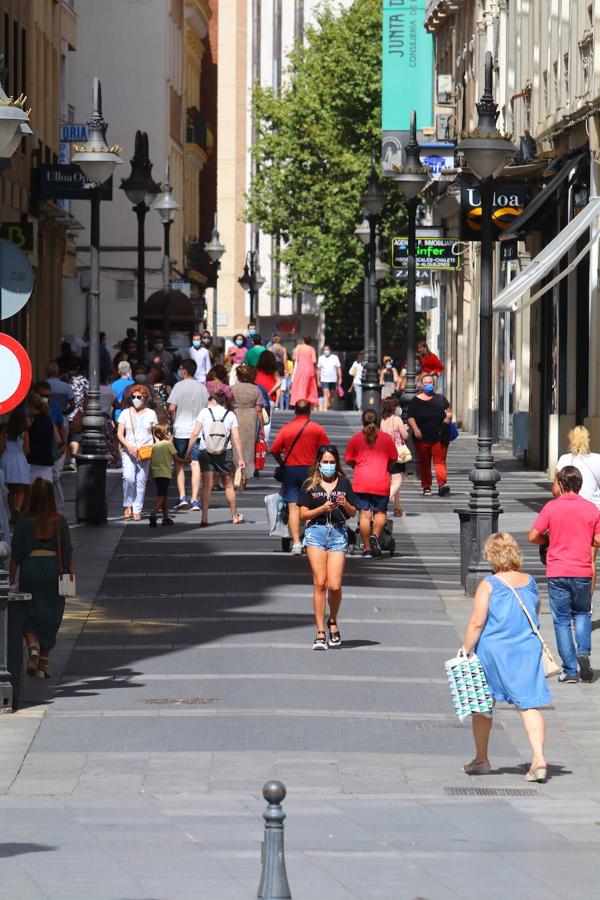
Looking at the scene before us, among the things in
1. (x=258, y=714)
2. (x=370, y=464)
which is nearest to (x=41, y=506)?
(x=258, y=714)

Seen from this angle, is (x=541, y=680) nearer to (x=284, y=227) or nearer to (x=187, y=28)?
(x=284, y=227)

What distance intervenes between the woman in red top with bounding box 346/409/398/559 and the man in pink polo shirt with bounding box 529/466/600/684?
7010mm

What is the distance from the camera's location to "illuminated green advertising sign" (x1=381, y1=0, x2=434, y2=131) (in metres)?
60.3

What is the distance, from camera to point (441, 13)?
5766cm

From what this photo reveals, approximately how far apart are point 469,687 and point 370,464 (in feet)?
34.6

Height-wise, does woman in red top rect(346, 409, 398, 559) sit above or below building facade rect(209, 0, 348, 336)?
below

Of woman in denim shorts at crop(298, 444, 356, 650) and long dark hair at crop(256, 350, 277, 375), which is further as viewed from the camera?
long dark hair at crop(256, 350, 277, 375)

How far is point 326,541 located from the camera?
1680cm

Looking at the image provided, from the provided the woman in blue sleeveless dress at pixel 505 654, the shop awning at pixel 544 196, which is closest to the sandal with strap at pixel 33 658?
the woman in blue sleeveless dress at pixel 505 654

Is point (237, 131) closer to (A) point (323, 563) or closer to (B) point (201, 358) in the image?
(B) point (201, 358)

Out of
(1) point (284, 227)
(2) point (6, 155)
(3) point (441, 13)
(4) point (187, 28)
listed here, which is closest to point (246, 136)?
(4) point (187, 28)

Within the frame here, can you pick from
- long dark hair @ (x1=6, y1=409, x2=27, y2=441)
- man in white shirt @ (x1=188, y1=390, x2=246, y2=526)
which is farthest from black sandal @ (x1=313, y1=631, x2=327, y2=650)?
man in white shirt @ (x1=188, y1=390, x2=246, y2=526)

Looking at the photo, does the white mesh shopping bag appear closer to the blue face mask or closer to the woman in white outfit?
the blue face mask

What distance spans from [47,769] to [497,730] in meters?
3.09
